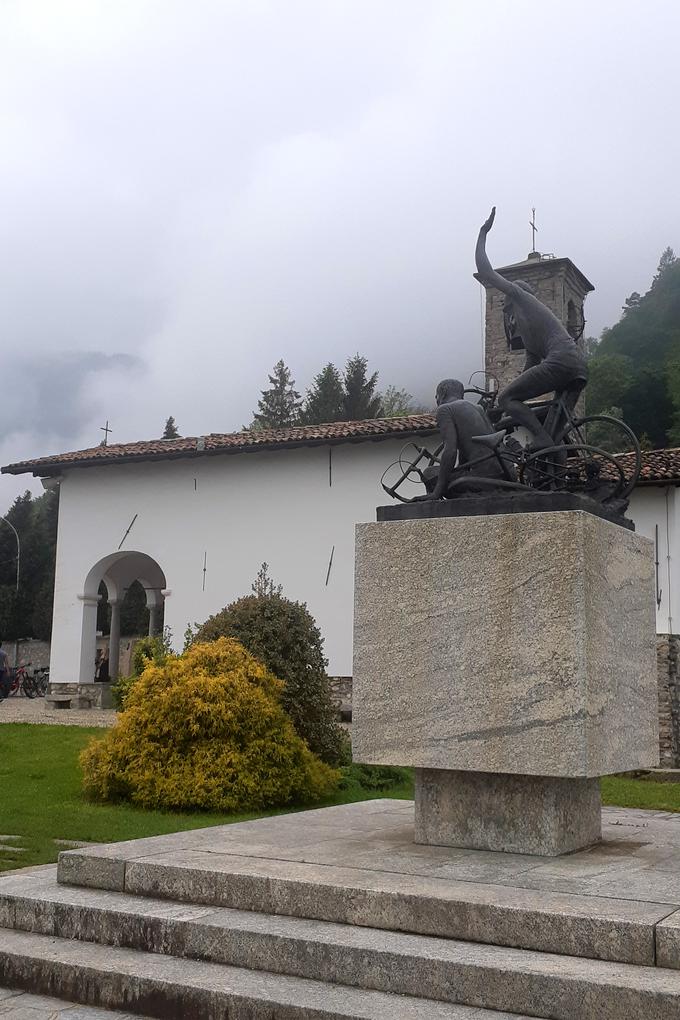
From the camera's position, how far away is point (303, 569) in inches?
731

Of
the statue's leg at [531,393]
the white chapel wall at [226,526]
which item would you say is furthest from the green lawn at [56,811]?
the white chapel wall at [226,526]

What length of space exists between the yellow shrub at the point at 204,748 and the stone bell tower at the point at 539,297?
713 inches

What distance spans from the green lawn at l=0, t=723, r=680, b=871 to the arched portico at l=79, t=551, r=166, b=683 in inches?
293

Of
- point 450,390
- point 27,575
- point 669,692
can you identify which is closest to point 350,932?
point 450,390

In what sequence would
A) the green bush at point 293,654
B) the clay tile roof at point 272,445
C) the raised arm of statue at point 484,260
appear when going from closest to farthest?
1. the raised arm of statue at point 484,260
2. the green bush at point 293,654
3. the clay tile roof at point 272,445

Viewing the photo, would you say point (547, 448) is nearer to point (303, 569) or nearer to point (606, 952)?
point (606, 952)

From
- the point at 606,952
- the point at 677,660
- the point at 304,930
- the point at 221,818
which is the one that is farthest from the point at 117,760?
the point at 677,660

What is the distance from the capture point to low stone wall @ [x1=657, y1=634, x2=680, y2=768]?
47.8 feet

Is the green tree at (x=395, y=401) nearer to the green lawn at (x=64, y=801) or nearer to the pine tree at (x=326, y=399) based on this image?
the pine tree at (x=326, y=399)

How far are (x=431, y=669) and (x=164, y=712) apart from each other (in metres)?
4.26

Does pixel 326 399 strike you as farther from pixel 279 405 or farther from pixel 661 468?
pixel 661 468

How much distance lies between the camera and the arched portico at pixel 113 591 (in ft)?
67.2

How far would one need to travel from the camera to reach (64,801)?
8.55 m

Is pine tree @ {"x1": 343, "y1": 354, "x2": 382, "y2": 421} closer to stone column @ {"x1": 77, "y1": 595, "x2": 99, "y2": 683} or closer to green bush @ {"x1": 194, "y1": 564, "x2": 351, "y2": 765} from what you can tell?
stone column @ {"x1": 77, "y1": 595, "x2": 99, "y2": 683}
